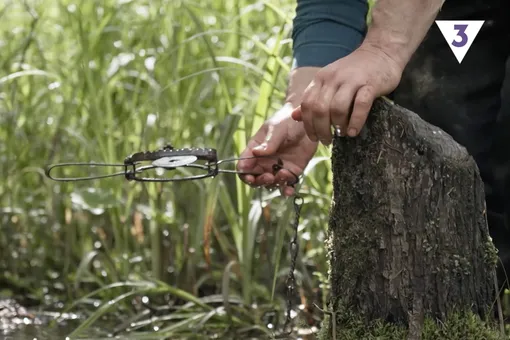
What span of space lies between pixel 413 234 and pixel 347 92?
0.23 metres

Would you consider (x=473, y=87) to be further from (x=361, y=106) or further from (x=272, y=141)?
(x=361, y=106)

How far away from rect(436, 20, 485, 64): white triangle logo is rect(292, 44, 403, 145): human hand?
695mm

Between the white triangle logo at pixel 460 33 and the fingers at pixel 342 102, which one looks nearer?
the fingers at pixel 342 102

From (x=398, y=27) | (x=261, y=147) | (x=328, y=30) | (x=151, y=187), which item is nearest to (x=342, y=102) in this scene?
(x=398, y=27)

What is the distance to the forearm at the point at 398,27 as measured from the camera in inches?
55.3

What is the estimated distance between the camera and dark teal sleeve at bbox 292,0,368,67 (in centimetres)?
188

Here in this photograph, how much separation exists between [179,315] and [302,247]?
1.55 ft

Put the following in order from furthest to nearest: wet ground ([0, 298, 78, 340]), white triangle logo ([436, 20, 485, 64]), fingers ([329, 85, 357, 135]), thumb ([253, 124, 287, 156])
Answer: wet ground ([0, 298, 78, 340])
white triangle logo ([436, 20, 485, 64])
thumb ([253, 124, 287, 156])
fingers ([329, 85, 357, 135])

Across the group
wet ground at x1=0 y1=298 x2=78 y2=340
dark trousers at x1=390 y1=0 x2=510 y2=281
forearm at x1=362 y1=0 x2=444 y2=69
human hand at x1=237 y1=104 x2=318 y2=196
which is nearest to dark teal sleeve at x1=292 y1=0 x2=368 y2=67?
human hand at x1=237 y1=104 x2=318 y2=196

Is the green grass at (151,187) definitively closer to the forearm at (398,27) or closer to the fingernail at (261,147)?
the fingernail at (261,147)

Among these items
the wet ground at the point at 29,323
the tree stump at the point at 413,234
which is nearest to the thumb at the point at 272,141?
the tree stump at the point at 413,234

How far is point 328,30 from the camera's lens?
190 centimetres

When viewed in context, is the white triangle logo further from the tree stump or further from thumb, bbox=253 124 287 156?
the tree stump

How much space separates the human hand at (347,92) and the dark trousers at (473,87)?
73cm
